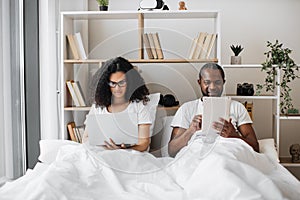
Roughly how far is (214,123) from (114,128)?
556 mm

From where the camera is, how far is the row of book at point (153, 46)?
2.56 meters

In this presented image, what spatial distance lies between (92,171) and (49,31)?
116cm

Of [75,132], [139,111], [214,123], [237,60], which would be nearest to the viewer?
[139,111]

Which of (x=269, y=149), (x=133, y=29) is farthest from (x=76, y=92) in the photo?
(x=269, y=149)

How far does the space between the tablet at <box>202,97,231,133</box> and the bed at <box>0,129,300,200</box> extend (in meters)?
0.14

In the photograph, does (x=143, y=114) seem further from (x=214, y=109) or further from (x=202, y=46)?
(x=202, y=46)

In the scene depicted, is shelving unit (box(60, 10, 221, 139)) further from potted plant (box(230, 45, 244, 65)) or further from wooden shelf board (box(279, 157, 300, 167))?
wooden shelf board (box(279, 157, 300, 167))

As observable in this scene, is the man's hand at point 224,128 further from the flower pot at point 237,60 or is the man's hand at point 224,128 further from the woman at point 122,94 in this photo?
the flower pot at point 237,60

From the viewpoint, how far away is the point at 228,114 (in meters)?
A: 2.58

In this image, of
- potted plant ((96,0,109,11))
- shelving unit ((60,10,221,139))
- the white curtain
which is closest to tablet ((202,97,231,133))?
shelving unit ((60,10,221,139))

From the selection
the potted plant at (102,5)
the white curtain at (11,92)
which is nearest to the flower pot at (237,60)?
the potted plant at (102,5)

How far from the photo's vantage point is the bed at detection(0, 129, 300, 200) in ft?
5.74

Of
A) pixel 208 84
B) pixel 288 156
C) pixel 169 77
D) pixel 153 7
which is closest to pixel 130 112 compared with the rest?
pixel 169 77

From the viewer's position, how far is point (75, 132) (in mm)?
2744
